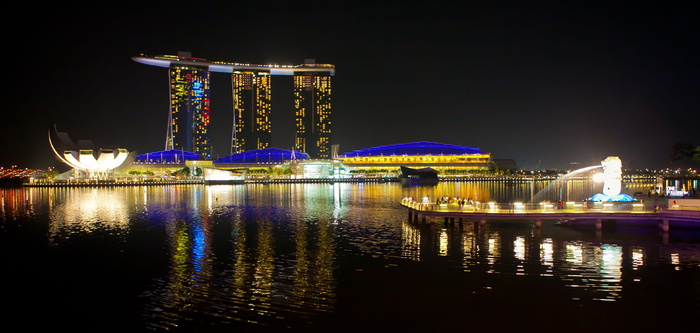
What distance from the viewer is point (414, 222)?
1309 inches

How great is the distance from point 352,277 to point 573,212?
16060 mm

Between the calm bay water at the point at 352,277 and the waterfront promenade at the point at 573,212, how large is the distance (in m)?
0.84

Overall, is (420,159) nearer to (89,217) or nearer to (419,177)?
(419,177)

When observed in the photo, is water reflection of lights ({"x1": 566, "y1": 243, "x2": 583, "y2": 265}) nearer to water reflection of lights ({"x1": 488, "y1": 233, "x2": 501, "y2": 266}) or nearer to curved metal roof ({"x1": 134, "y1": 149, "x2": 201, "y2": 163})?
water reflection of lights ({"x1": 488, "y1": 233, "x2": 501, "y2": 266})

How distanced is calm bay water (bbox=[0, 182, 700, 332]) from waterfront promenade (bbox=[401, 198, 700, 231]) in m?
0.84

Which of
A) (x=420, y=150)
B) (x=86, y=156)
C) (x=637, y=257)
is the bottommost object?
(x=637, y=257)

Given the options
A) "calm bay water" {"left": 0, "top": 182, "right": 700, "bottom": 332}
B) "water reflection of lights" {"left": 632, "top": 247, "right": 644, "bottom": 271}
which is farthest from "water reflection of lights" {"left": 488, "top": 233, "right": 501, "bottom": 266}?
"water reflection of lights" {"left": 632, "top": 247, "right": 644, "bottom": 271}

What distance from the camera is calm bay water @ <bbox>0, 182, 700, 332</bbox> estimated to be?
551 inches

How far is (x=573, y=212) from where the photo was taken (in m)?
29.0

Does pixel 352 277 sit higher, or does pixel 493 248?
pixel 493 248

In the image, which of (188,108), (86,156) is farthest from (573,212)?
(188,108)

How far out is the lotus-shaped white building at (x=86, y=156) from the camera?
10338 cm

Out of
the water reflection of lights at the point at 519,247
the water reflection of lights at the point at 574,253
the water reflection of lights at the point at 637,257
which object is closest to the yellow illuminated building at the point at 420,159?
the water reflection of lights at the point at 519,247

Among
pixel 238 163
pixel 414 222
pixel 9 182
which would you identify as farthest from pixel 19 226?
pixel 238 163
